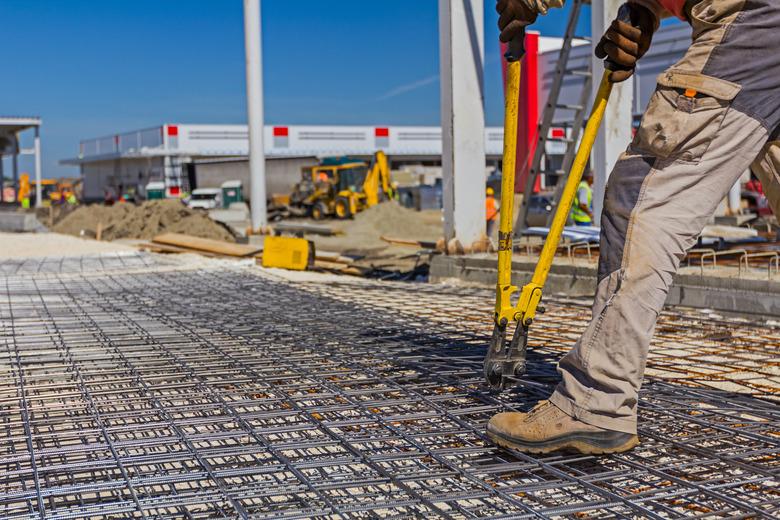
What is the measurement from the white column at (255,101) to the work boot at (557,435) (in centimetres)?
1131

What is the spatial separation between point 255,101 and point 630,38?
11143 millimetres

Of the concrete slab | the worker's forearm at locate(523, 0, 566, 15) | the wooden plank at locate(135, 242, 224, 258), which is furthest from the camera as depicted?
the wooden plank at locate(135, 242, 224, 258)

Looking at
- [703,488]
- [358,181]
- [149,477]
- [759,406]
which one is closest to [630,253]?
[703,488]

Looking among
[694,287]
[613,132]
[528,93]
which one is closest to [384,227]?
[528,93]

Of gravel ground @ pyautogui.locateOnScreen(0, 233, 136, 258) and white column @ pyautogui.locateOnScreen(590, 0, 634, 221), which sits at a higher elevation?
white column @ pyautogui.locateOnScreen(590, 0, 634, 221)

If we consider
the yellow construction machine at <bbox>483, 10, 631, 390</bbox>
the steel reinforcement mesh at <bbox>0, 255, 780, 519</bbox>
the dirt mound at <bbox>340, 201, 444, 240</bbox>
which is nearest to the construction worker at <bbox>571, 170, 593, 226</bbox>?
the steel reinforcement mesh at <bbox>0, 255, 780, 519</bbox>

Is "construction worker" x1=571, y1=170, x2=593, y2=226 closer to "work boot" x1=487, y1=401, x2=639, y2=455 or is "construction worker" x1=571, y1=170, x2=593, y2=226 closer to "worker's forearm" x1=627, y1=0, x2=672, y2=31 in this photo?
"worker's forearm" x1=627, y1=0, x2=672, y2=31

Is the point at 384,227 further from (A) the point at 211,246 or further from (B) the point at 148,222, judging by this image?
(A) the point at 211,246

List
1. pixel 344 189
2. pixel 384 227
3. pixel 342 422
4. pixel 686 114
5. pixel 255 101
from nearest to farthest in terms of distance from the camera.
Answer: pixel 686 114 < pixel 342 422 < pixel 255 101 < pixel 384 227 < pixel 344 189

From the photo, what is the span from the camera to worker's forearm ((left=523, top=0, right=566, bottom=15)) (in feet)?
8.85

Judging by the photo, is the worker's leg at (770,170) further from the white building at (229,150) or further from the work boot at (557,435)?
the white building at (229,150)

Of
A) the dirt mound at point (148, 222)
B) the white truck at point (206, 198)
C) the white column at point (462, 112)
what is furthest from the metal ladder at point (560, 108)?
the white truck at point (206, 198)

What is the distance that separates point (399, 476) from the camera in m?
2.37

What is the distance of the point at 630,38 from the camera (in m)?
2.55
